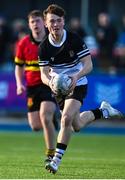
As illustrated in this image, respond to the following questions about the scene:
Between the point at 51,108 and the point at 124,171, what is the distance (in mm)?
2431

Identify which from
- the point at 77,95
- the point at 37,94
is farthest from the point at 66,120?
the point at 37,94

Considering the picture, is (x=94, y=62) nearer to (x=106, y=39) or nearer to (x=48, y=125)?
(x=106, y=39)

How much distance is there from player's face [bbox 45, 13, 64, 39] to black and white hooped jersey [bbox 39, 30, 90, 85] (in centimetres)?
22

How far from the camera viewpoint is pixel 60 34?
11969 millimetres

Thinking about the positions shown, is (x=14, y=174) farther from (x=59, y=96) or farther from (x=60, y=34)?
(x=60, y=34)

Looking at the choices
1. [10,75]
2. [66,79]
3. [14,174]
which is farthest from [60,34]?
[10,75]

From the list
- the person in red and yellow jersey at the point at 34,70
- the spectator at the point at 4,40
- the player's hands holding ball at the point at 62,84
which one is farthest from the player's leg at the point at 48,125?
the spectator at the point at 4,40

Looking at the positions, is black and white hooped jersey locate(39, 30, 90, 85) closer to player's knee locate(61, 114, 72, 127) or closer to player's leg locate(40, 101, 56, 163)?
player's knee locate(61, 114, 72, 127)

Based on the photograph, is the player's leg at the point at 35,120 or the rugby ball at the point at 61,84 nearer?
the rugby ball at the point at 61,84

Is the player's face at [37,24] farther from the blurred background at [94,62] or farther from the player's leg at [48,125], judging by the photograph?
the blurred background at [94,62]

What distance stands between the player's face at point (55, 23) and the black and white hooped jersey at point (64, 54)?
217mm

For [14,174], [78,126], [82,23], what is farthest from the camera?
[82,23]

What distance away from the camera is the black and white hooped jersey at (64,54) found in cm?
1205

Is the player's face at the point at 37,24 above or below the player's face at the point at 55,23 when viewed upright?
below
